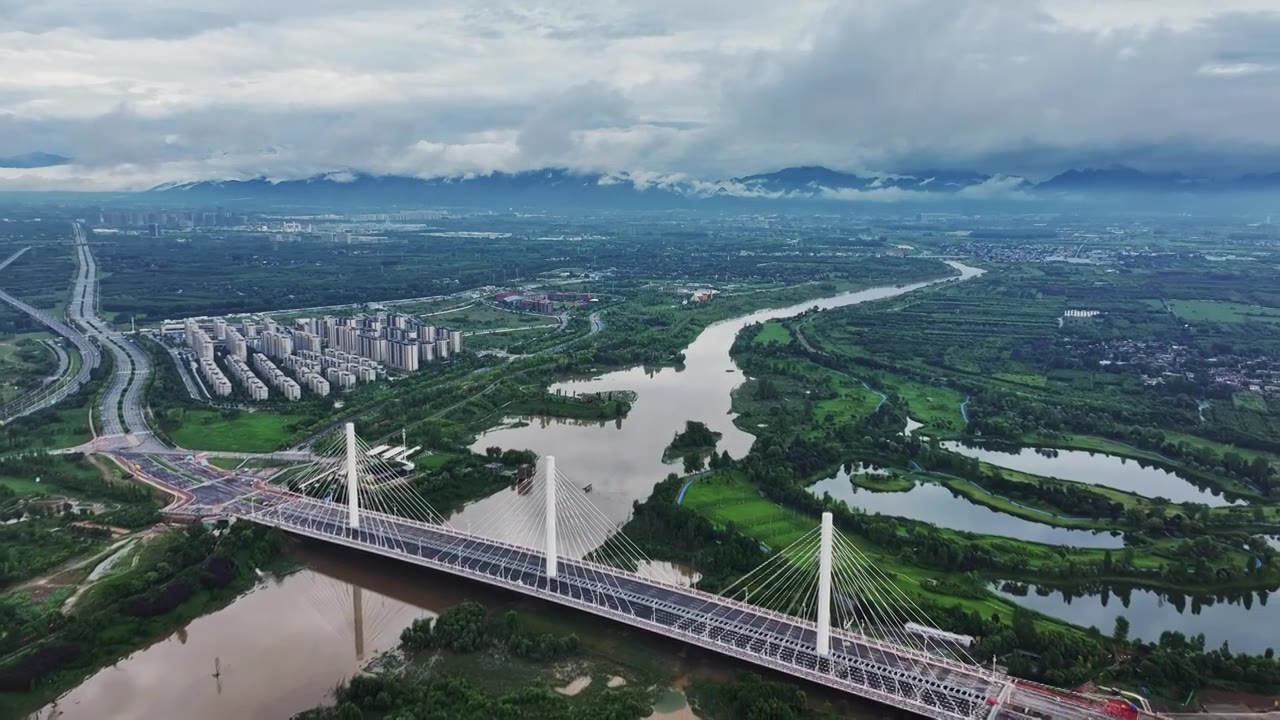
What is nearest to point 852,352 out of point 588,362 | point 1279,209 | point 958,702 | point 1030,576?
→ point 588,362

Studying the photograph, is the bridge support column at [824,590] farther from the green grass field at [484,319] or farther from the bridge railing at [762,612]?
the green grass field at [484,319]

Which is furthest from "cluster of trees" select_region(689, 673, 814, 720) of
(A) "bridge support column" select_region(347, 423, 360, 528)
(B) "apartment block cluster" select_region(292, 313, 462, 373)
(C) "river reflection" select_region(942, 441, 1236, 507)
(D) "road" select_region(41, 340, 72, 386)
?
(D) "road" select_region(41, 340, 72, 386)

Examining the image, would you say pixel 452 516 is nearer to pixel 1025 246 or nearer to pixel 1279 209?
pixel 1025 246

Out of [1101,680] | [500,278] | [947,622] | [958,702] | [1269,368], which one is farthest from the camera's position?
[500,278]

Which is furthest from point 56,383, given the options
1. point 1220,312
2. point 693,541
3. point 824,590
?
point 1220,312

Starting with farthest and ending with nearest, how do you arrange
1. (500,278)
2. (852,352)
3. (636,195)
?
(636,195), (500,278), (852,352)

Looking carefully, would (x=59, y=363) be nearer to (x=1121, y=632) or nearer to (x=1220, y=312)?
(x=1121, y=632)
